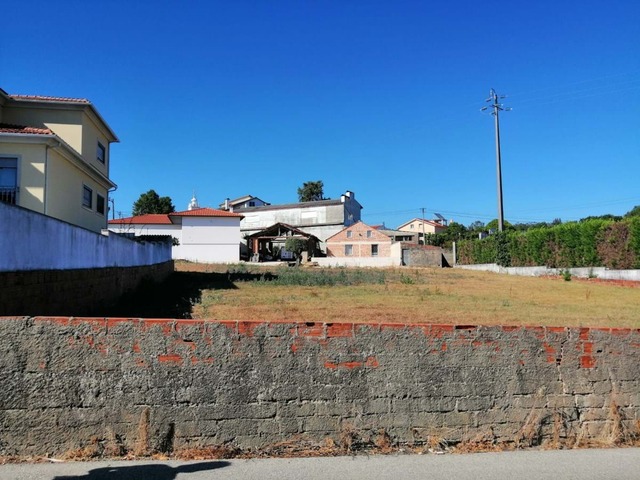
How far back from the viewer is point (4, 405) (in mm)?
3922

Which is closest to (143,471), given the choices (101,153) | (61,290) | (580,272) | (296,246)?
(61,290)

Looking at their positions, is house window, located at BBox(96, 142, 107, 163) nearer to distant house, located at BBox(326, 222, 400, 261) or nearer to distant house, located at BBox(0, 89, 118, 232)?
distant house, located at BBox(0, 89, 118, 232)

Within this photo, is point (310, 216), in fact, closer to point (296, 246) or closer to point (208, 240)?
point (296, 246)

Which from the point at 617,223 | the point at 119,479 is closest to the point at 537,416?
the point at 119,479

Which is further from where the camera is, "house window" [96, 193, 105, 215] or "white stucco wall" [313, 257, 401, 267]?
"white stucco wall" [313, 257, 401, 267]

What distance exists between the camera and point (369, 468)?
3.90 meters

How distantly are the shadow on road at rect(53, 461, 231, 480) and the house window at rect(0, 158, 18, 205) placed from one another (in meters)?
16.5

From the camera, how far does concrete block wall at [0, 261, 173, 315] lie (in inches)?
278

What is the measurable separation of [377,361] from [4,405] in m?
3.13

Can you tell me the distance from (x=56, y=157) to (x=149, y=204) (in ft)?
196

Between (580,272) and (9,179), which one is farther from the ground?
(9,179)

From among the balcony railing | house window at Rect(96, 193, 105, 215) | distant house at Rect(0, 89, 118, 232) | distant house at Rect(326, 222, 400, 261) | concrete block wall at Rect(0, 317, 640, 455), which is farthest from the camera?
distant house at Rect(326, 222, 400, 261)

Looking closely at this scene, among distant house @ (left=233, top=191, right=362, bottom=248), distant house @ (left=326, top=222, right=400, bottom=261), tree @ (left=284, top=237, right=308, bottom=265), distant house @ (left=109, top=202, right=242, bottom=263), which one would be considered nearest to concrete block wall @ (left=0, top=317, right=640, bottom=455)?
distant house @ (left=109, top=202, right=242, bottom=263)

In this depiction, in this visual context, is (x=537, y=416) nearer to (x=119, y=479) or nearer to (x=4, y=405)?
(x=119, y=479)
